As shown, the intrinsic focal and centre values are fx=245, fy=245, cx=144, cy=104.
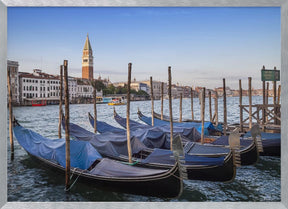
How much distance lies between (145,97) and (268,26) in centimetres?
3364

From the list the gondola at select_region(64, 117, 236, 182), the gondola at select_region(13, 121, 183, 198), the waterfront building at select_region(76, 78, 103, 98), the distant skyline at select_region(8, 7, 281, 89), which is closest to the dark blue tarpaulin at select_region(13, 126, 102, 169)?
the gondola at select_region(13, 121, 183, 198)

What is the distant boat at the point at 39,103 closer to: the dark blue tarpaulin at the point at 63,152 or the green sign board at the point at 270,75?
the dark blue tarpaulin at the point at 63,152

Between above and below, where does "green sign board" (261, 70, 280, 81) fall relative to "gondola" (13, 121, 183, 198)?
above

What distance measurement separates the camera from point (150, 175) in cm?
218

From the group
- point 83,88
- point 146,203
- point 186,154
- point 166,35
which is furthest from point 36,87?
point 146,203

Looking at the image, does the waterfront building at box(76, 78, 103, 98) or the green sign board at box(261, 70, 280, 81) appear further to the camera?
the waterfront building at box(76, 78, 103, 98)

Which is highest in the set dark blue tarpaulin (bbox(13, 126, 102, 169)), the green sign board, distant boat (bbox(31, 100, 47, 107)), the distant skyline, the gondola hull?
the distant skyline

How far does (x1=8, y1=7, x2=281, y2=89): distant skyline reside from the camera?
2.63 meters

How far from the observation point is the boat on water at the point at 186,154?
2.62 metres

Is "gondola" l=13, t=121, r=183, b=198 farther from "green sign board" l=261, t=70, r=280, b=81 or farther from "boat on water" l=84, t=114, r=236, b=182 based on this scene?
"green sign board" l=261, t=70, r=280, b=81

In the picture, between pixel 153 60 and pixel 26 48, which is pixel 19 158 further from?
pixel 153 60

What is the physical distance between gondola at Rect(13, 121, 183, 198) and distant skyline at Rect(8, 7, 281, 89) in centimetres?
118

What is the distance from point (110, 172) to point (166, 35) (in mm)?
1789

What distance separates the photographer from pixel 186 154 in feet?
9.28
